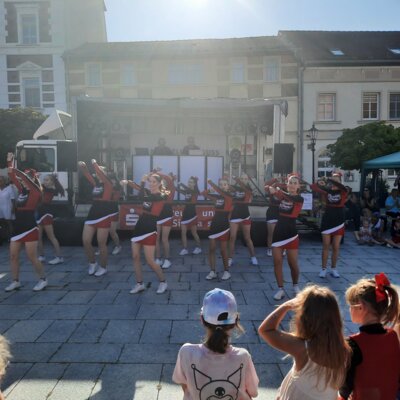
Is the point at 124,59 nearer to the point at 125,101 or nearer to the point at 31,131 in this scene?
the point at 31,131

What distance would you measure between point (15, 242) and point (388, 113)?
26.8 meters

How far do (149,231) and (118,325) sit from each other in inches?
61.9

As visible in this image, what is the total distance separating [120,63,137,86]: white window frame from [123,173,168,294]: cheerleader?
74.7 ft

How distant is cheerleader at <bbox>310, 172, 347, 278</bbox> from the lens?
687 cm

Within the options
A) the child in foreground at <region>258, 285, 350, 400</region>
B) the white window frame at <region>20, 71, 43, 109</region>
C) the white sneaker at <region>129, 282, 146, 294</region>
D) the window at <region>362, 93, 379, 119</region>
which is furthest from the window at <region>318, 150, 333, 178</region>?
the child in foreground at <region>258, 285, 350, 400</region>

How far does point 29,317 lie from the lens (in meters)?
4.98

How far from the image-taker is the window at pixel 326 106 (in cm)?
2683

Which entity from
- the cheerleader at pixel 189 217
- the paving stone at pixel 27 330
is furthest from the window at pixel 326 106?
the paving stone at pixel 27 330

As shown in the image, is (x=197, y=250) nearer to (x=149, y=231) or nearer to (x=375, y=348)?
(x=149, y=231)

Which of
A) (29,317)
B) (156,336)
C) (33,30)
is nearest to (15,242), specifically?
(29,317)

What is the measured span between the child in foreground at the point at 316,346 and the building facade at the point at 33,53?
1081 inches

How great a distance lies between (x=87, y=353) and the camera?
3967mm

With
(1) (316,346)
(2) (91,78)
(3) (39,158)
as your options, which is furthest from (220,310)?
(2) (91,78)

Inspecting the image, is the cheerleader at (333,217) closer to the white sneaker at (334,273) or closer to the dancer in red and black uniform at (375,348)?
the white sneaker at (334,273)
